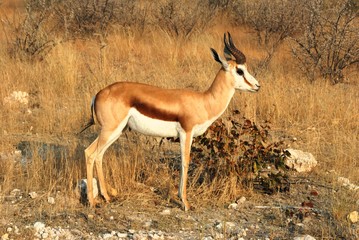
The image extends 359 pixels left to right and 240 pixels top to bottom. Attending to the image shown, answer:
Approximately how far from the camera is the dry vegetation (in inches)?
234

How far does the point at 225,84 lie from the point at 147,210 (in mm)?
1370

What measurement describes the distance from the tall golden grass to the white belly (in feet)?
2.43

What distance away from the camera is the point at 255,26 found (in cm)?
1412

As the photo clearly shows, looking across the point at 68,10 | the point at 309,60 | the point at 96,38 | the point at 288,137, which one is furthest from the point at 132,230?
the point at 68,10

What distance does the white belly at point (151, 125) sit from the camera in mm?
5043

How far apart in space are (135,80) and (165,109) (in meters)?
4.87

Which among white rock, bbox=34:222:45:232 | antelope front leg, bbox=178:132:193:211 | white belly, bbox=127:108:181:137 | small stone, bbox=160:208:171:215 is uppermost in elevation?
white belly, bbox=127:108:181:137

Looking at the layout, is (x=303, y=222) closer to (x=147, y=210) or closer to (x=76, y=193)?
(x=147, y=210)

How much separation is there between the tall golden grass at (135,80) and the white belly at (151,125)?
741 mm

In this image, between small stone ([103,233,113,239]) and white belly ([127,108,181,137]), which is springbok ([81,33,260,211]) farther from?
small stone ([103,233,113,239])

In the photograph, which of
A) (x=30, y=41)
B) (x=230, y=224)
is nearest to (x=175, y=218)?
(x=230, y=224)

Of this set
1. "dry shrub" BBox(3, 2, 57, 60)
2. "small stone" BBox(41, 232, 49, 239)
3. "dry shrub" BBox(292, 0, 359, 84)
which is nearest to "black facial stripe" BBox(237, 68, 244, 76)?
"small stone" BBox(41, 232, 49, 239)

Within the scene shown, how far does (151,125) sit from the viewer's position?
16.5ft

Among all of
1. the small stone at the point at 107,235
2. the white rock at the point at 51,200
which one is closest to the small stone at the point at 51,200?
the white rock at the point at 51,200
